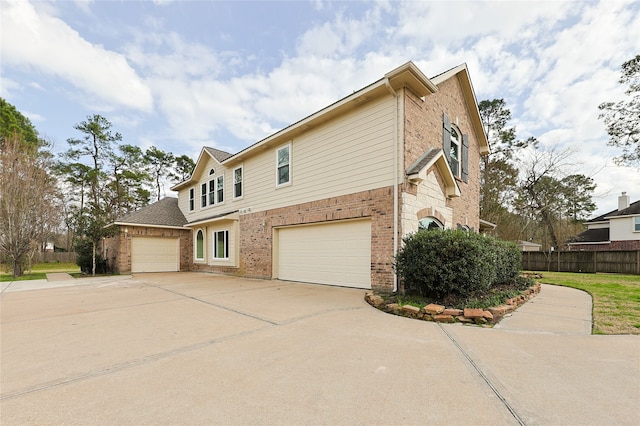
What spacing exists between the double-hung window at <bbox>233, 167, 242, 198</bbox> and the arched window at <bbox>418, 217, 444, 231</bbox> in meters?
8.41

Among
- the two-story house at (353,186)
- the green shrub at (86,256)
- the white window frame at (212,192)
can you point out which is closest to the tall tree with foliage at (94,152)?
the green shrub at (86,256)

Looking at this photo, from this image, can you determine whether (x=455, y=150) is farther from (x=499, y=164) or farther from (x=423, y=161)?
(x=499, y=164)

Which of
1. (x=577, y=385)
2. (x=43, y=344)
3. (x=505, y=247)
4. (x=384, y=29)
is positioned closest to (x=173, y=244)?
(x=43, y=344)

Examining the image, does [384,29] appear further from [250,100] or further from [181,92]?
[181,92]

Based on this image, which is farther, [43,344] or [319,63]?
[319,63]

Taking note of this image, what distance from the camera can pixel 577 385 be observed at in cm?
261

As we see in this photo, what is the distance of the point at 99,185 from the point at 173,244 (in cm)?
1661

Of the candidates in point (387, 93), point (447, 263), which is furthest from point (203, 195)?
point (447, 263)

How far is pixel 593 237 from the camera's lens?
89.5ft

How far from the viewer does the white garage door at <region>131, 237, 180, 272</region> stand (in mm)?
15378

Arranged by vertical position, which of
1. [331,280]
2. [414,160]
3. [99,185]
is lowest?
[331,280]

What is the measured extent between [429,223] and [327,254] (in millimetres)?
3301

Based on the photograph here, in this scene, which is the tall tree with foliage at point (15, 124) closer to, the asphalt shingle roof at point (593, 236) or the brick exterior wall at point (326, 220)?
the brick exterior wall at point (326, 220)

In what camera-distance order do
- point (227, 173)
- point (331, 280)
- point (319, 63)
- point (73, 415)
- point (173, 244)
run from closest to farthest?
point (73, 415), point (331, 280), point (319, 63), point (227, 173), point (173, 244)
